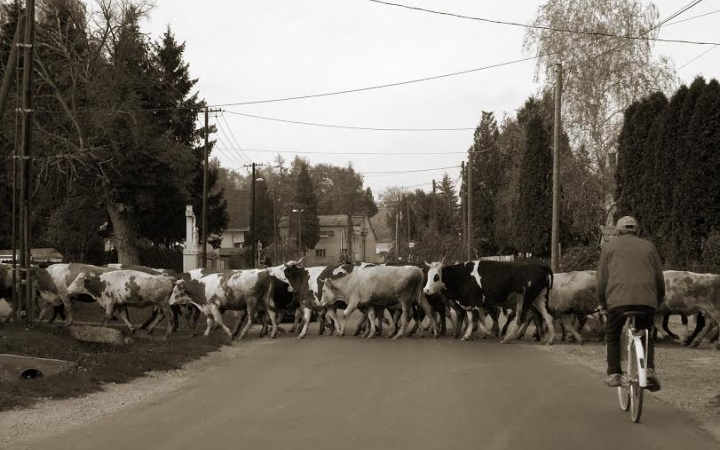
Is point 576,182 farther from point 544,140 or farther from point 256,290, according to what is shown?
point 256,290

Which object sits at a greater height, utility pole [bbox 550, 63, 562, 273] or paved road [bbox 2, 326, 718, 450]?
utility pole [bbox 550, 63, 562, 273]

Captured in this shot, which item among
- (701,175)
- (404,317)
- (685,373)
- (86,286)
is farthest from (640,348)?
(701,175)

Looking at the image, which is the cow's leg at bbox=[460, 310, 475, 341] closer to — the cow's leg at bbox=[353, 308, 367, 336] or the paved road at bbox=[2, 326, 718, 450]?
the cow's leg at bbox=[353, 308, 367, 336]

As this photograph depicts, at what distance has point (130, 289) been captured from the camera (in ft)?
66.5

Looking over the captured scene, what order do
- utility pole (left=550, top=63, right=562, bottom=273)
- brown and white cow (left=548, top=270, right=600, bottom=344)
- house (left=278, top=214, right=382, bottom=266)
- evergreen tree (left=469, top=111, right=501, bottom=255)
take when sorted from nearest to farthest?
brown and white cow (left=548, top=270, right=600, bottom=344)
utility pole (left=550, top=63, right=562, bottom=273)
evergreen tree (left=469, top=111, right=501, bottom=255)
house (left=278, top=214, right=382, bottom=266)

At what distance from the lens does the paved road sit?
796 cm

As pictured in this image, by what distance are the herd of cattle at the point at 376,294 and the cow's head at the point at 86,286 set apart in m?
0.02

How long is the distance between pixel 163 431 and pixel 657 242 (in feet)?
86.3

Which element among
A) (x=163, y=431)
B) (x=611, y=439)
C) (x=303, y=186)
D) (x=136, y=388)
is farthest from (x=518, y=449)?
Result: (x=303, y=186)

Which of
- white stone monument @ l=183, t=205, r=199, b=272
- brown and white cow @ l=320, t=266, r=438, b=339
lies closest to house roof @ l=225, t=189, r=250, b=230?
white stone monument @ l=183, t=205, r=199, b=272

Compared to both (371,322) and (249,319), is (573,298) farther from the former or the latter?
(249,319)

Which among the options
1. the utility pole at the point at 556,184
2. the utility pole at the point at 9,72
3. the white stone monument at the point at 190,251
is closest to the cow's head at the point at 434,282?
the utility pole at the point at 556,184

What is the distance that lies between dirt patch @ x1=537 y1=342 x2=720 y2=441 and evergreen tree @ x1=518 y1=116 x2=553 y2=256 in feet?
103

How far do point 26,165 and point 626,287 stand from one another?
522 inches
